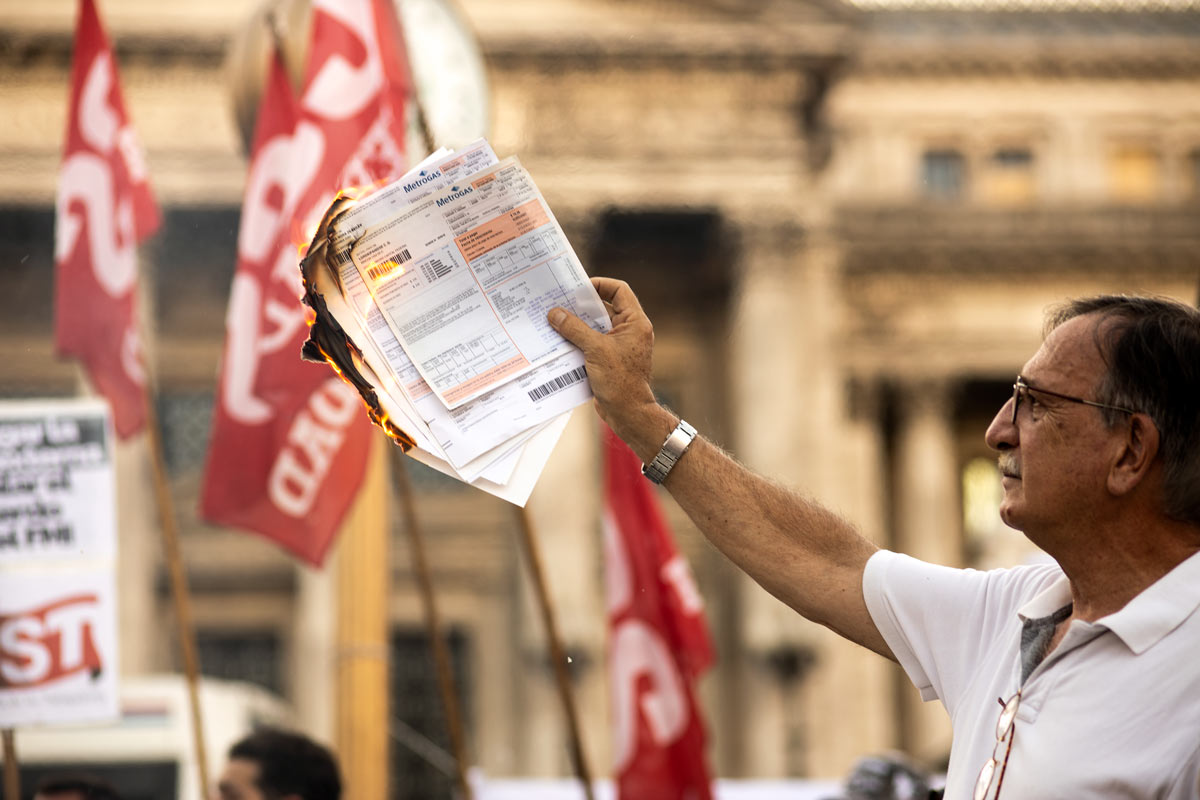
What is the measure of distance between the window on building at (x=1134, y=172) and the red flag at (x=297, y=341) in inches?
1299

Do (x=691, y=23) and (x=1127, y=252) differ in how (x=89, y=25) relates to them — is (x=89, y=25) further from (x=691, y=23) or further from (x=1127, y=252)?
(x=1127, y=252)

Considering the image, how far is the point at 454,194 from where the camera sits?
273 centimetres

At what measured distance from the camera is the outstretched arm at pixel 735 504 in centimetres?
272

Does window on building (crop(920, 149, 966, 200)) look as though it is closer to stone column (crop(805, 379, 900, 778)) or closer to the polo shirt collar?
stone column (crop(805, 379, 900, 778))

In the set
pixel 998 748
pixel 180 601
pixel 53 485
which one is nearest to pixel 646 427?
pixel 998 748

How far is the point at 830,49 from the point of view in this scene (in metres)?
30.0

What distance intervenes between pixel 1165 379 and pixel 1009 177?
37.4m

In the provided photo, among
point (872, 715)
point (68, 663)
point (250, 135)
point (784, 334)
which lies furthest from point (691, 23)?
point (68, 663)

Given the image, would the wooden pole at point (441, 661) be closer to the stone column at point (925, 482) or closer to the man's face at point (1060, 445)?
the man's face at point (1060, 445)

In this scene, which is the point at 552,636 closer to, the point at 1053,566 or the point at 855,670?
the point at 1053,566

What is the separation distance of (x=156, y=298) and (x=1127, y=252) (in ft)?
61.9

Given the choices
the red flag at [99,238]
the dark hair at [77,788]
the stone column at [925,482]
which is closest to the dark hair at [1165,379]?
the dark hair at [77,788]

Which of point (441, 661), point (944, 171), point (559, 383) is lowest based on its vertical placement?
point (441, 661)

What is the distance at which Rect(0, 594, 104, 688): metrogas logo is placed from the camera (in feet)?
19.8
